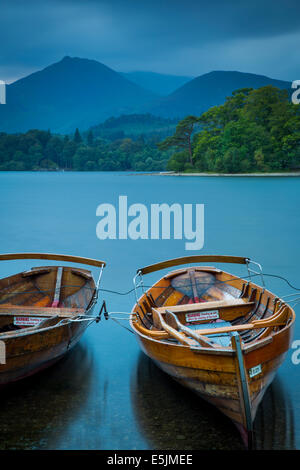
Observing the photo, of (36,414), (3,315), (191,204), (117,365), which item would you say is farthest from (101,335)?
(191,204)

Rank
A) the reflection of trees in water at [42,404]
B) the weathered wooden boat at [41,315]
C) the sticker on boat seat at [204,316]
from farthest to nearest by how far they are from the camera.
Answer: the sticker on boat seat at [204,316] < the weathered wooden boat at [41,315] < the reflection of trees in water at [42,404]

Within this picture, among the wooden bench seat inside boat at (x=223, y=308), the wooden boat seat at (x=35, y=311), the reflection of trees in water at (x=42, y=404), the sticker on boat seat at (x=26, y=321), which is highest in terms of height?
the wooden bench seat inside boat at (x=223, y=308)

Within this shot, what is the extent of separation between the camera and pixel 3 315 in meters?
7.37

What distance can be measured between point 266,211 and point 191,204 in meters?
11.0

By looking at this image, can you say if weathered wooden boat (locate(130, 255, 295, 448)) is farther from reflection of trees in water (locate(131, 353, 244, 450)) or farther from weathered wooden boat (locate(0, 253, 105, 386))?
weathered wooden boat (locate(0, 253, 105, 386))

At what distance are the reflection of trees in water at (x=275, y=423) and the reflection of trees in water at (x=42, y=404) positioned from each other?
2.43 metres

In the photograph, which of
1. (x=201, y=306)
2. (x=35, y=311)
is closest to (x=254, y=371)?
(x=201, y=306)

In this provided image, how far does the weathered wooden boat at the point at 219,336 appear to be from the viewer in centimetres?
473

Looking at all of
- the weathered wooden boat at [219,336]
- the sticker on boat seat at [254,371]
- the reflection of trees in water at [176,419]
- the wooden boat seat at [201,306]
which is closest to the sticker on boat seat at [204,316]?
the weathered wooden boat at [219,336]

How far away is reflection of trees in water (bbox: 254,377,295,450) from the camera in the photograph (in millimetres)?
5098

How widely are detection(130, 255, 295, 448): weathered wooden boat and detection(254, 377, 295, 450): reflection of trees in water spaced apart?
1.32ft

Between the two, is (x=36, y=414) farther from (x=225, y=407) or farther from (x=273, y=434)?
(x=273, y=434)

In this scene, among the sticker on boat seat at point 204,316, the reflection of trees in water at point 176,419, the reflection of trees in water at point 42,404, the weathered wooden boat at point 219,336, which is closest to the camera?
the weathered wooden boat at point 219,336

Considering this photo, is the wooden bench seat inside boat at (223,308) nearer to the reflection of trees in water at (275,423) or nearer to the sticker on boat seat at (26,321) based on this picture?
the reflection of trees in water at (275,423)
